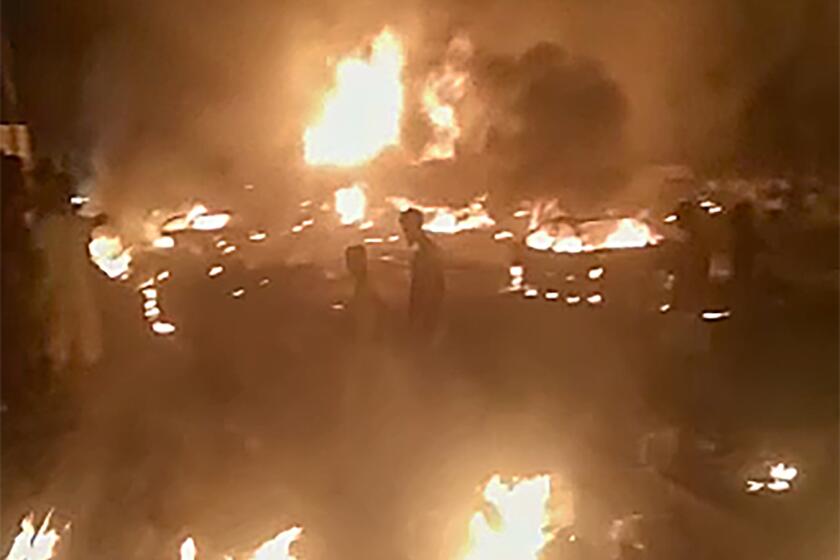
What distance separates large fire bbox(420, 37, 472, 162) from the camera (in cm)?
94

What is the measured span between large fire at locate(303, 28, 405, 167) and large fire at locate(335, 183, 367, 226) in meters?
0.02

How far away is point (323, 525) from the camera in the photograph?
0.96 metres

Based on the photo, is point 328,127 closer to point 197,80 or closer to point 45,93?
point 197,80

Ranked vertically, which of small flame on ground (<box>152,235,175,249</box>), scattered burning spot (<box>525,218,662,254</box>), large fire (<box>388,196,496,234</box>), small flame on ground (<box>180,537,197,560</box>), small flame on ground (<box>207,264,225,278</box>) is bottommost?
small flame on ground (<box>180,537,197,560</box>)

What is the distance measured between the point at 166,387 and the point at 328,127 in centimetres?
23

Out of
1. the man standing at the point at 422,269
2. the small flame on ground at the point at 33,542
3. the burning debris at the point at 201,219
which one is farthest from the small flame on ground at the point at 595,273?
the small flame on ground at the point at 33,542

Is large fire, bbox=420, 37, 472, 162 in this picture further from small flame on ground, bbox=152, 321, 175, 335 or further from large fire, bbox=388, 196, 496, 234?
small flame on ground, bbox=152, 321, 175, 335

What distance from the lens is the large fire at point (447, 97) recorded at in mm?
937

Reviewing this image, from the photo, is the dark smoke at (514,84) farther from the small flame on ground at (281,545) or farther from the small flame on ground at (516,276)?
the small flame on ground at (281,545)

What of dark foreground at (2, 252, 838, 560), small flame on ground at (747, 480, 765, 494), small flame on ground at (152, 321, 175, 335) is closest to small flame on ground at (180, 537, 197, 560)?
dark foreground at (2, 252, 838, 560)

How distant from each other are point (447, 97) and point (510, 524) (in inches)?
12.4

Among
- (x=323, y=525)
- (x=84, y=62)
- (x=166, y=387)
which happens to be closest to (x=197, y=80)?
(x=84, y=62)

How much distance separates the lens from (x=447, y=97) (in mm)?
939

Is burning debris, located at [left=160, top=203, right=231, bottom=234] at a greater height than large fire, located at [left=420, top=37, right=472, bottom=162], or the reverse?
large fire, located at [left=420, top=37, right=472, bottom=162]
